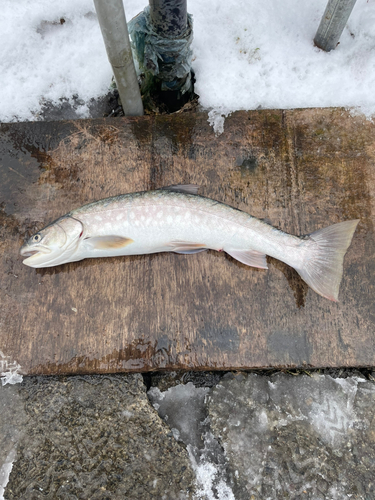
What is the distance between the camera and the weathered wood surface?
3.02 m

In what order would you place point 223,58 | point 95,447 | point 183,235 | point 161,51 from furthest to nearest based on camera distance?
point 223,58 < point 161,51 < point 183,235 < point 95,447

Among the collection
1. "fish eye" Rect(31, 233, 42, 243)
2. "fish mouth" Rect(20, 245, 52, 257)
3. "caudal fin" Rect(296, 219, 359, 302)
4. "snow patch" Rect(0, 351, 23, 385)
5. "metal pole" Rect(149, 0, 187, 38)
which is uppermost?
"metal pole" Rect(149, 0, 187, 38)

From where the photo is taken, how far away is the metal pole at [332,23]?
3.53 meters

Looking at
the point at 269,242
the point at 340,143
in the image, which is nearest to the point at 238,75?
the point at 340,143

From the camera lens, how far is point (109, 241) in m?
3.03

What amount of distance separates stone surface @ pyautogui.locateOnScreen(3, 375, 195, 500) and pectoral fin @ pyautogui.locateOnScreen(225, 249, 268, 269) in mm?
1523

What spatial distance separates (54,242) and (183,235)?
1198mm

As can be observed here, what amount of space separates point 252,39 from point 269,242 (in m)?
2.86

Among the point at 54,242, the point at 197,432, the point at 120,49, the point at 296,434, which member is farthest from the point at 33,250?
the point at 296,434

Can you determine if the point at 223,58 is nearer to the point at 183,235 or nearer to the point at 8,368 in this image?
the point at 183,235

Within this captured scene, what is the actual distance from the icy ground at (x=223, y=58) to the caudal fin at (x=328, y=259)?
1.64 meters

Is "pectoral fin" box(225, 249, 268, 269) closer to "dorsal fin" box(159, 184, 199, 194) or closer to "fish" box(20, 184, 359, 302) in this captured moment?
"fish" box(20, 184, 359, 302)

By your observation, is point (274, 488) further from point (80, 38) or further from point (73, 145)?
point (80, 38)

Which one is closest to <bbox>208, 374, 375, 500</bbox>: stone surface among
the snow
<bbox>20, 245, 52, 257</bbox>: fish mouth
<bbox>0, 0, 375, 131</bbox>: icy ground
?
the snow
